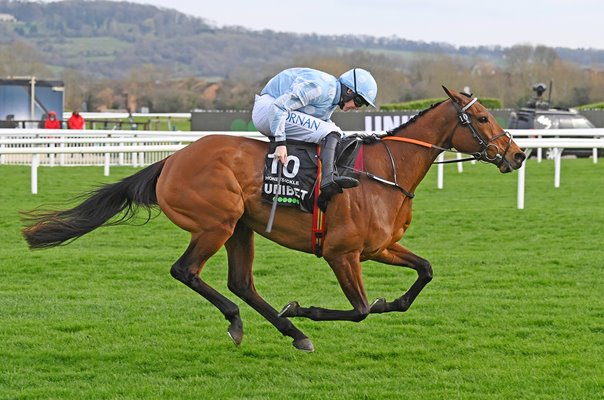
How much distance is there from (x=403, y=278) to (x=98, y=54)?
14355cm

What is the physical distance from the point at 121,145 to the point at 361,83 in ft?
36.6

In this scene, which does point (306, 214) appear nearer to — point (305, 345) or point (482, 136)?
point (305, 345)

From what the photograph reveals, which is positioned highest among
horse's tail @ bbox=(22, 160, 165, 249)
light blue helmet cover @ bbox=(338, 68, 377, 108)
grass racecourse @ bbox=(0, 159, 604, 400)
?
light blue helmet cover @ bbox=(338, 68, 377, 108)

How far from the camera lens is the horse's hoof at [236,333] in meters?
6.19

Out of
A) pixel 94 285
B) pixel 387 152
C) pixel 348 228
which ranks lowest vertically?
pixel 94 285

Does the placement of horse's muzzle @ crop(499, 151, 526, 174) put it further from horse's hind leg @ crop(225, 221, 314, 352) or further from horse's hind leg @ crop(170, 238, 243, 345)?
horse's hind leg @ crop(170, 238, 243, 345)

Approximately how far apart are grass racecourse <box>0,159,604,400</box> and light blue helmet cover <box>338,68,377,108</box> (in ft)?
4.60

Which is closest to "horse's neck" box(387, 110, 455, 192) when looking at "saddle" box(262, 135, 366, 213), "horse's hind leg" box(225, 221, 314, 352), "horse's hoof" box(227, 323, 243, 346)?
"saddle" box(262, 135, 366, 213)

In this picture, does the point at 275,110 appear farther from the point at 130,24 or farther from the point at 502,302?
the point at 130,24

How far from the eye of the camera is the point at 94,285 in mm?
8469

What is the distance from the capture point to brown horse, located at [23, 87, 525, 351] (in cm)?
610

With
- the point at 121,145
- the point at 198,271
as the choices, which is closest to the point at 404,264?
the point at 198,271

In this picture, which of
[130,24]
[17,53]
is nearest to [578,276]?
[17,53]

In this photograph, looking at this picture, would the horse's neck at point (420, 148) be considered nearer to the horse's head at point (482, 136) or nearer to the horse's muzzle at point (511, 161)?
the horse's head at point (482, 136)
